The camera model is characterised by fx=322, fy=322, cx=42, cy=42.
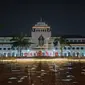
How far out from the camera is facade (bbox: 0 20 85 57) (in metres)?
148

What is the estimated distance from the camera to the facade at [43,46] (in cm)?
14788

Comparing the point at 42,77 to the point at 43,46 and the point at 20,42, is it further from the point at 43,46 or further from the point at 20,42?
the point at 43,46

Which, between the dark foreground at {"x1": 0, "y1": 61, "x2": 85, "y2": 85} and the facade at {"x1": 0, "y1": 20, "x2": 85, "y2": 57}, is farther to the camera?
the facade at {"x1": 0, "y1": 20, "x2": 85, "y2": 57}

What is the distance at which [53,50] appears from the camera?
15162 cm

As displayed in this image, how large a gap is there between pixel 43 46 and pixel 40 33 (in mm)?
7969

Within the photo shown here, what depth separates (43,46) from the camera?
503 feet

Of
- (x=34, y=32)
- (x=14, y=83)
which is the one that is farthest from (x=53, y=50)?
(x=14, y=83)

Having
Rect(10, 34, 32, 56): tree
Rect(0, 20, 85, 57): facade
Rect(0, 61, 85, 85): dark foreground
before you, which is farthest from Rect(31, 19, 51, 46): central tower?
Rect(0, 61, 85, 85): dark foreground

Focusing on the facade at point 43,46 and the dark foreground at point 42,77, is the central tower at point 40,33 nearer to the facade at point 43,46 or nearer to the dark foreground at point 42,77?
the facade at point 43,46

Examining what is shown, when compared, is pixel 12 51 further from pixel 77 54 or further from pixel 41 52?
pixel 77 54

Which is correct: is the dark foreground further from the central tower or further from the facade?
the central tower

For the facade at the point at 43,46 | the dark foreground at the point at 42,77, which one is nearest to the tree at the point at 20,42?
the facade at the point at 43,46

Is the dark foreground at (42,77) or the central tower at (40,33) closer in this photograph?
the dark foreground at (42,77)

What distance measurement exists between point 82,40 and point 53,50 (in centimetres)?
1650
